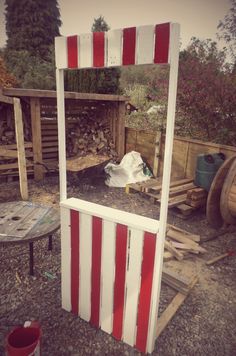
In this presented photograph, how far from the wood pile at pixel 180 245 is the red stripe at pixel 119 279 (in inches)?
63.8

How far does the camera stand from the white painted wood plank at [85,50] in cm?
202

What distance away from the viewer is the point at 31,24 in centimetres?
3177

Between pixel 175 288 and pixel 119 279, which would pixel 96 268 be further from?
pixel 175 288

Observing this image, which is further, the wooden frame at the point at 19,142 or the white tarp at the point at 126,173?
the white tarp at the point at 126,173

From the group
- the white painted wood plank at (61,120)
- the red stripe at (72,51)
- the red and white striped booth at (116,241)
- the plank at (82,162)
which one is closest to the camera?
the red and white striped booth at (116,241)

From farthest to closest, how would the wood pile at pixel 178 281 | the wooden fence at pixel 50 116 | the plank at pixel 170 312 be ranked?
the wooden fence at pixel 50 116, the wood pile at pixel 178 281, the plank at pixel 170 312

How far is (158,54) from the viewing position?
1737 millimetres

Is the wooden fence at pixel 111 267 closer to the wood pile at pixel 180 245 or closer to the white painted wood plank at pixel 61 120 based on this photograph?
the white painted wood plank at pixel 61 120

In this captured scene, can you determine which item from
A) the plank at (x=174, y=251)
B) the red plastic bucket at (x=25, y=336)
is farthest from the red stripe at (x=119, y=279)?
the plank at (x=174, y=251)

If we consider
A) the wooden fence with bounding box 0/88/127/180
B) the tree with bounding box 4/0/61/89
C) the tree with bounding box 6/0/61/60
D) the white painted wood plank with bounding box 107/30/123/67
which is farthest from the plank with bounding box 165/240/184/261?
the tree with bounding box 6/0/61/60

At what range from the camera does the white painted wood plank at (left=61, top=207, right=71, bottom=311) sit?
8.45ft

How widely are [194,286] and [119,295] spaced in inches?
58.6

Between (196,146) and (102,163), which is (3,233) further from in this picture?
(196,146)

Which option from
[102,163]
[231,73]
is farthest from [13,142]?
[231,73]
